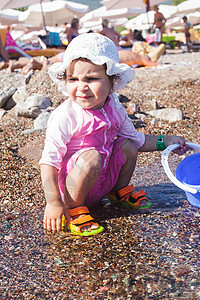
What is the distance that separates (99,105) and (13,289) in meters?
1.15

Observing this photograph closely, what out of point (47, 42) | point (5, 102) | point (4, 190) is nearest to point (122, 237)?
point (4, 190)

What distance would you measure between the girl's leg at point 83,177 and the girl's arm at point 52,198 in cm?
10

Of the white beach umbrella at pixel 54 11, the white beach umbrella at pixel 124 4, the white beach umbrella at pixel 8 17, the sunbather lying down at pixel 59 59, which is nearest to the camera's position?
the sunbather lying down at pixel 59 59

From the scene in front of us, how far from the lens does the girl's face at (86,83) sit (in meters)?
2.01

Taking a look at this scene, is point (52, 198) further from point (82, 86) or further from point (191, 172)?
point (191, 172)

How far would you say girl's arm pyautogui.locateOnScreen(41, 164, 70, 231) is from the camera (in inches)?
77.5

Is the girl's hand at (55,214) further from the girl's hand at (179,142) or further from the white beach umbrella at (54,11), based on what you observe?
the white beach umbrella at (54,11)

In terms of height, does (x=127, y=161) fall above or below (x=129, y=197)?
above

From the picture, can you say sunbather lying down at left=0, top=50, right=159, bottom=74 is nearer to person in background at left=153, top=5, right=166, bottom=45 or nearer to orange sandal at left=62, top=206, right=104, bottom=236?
person in background at left=153, top=5, right=166, bottom=45

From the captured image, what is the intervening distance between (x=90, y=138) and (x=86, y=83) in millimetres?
332

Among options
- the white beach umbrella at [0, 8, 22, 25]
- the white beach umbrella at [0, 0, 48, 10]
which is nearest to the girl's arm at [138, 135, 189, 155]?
the white beach umbrella at [0, 0, 48, 10]

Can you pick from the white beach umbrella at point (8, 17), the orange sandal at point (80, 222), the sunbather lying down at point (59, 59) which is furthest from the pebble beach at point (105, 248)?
the white beach umbrella at point (8, 17)

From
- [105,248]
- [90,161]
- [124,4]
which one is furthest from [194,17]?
[105,248]

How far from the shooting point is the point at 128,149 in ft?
7.55
